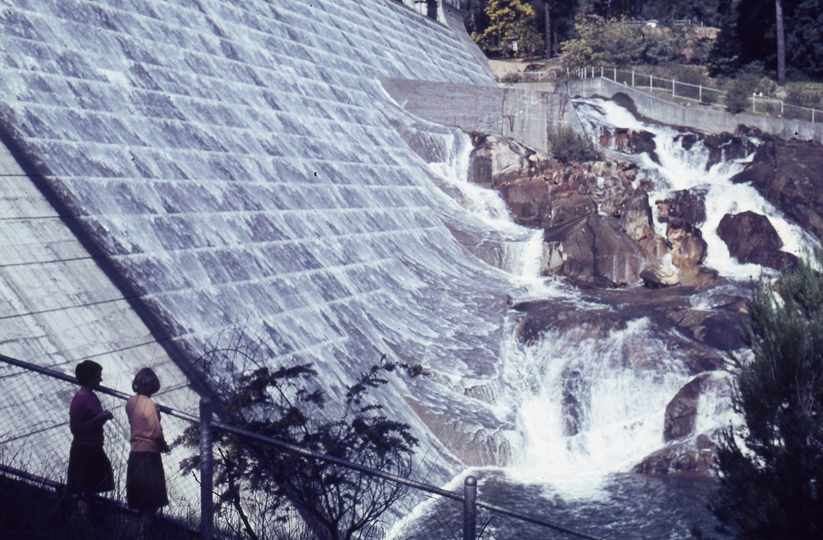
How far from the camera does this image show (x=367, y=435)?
636cm

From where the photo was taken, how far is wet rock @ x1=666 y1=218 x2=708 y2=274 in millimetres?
20109

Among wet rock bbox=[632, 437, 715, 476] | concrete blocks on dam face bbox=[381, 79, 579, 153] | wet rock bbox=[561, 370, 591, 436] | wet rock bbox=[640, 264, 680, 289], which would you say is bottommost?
wet rock bbox=[632, 437, 715, 476]

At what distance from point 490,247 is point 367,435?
44.7 feet

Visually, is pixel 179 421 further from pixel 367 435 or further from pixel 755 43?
pixel 755 43

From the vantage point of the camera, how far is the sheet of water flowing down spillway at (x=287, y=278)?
9.20 m

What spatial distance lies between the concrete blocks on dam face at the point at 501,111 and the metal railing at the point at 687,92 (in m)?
9.51

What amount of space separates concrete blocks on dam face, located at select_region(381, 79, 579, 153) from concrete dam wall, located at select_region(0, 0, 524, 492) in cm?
385

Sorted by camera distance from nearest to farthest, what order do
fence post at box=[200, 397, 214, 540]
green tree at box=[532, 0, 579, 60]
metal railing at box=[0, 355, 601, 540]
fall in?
metal railing at box=[0, 355, 601, 540], fence post at box=[200, 397, 214, 540], green tree at box=[532, 0, 579, 60]

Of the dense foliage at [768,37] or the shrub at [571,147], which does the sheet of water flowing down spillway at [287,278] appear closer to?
the shrub at [571,147]

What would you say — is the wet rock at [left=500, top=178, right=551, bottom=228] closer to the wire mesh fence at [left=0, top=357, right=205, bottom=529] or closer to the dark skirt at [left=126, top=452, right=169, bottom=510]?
the wire mesh fence at [left=0, top=357, right=205, bottom=529]

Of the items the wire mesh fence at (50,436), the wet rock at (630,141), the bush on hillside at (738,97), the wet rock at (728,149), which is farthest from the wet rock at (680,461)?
the bush on hillside at (738,97)

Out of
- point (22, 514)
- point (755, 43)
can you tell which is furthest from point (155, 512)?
point (755, 43)

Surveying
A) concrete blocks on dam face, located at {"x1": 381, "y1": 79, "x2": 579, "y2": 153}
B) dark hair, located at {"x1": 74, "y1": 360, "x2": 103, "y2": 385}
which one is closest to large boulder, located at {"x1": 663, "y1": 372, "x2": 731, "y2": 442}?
dark hair, located at {"x1": 74, "y1": 360, "x2": 103, "y2": 385}

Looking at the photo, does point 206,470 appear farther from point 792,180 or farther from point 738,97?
point 738,97
